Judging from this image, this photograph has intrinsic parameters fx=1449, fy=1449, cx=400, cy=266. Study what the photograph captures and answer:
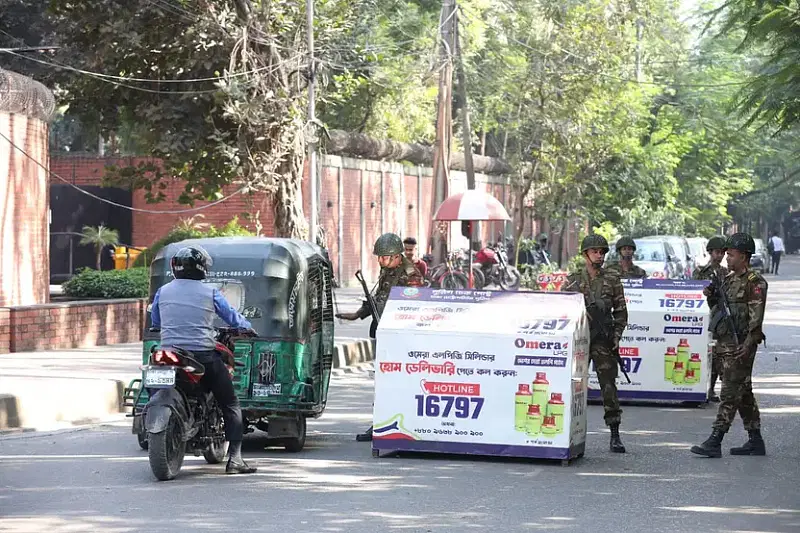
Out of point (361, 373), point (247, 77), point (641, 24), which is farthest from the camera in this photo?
point (641, 24)

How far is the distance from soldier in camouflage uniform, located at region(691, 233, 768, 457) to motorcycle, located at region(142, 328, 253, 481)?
4.20 m

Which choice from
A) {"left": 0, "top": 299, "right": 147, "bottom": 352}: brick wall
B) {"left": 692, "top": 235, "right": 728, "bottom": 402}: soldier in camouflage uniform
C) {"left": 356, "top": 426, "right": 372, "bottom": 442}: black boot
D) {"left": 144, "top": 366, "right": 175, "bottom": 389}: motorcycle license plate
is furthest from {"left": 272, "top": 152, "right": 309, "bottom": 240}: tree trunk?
{"left": 144, "top": 366, "right": 175, "bottom": 389}: motorcycle license plate

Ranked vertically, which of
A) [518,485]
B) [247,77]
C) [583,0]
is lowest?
[518,485]

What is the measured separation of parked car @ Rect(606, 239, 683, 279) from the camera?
3597 cm

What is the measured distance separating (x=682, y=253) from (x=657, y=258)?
9.11 ft

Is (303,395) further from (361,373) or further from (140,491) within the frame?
(361,373)

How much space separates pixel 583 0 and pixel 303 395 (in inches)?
1181

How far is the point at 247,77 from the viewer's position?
2780cm

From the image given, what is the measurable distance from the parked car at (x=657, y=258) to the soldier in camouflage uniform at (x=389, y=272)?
22.4 meters

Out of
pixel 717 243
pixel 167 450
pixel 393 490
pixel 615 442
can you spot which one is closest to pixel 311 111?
pixel 717 243

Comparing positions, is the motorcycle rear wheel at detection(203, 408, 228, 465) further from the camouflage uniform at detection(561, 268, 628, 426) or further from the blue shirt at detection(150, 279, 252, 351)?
the camouflage uniform at detection(561, 268, 628, 426)

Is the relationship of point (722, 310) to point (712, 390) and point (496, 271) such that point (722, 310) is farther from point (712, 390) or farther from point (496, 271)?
point (496, 271)

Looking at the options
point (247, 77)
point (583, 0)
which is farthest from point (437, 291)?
point (583, 0)

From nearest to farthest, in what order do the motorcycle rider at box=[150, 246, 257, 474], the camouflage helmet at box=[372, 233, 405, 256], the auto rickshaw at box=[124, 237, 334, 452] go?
the motorcycle rider at box=[150, 246, 257, 474], the auto rickshaw at box=[124, 237, 334, 452], the camouflage helmet at box=[372, 233, 405, 256]
